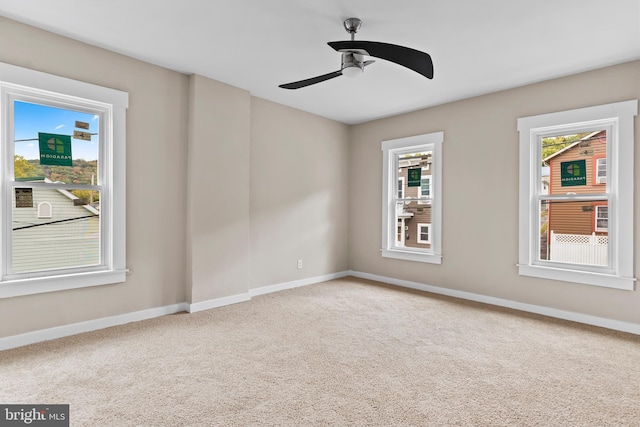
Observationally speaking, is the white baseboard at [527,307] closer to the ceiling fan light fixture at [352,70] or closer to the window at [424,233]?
the window at [424,233]

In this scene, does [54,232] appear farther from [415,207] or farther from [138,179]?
[415,207]

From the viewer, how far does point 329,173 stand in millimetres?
5742

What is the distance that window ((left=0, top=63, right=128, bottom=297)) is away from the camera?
2877mm

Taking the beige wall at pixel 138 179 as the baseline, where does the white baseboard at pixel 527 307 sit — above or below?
below

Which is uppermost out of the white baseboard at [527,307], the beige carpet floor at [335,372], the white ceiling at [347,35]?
the white ceiling at [347,35]

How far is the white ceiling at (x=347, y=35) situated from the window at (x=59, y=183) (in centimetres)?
55

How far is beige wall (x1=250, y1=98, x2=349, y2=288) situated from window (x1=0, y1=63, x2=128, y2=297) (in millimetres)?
1700

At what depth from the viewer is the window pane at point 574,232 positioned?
12.1ft

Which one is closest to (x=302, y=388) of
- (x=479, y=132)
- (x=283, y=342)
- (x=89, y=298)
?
(x=283, y=342)

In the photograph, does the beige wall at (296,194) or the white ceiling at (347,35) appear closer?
the white ceiling at (347,35)

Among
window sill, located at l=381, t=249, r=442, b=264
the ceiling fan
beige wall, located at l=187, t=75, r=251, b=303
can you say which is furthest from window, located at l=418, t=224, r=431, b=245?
the ceiling fan

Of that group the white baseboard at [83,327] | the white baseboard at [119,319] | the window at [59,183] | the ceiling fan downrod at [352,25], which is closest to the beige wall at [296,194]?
the white baseboard at [119,319]

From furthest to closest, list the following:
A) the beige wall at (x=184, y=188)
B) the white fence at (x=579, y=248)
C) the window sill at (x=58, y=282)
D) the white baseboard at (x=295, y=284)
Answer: the white baseboard at (x=295, y=284) → the white fence at (x=579, y=248) → the beige wall at (x=184, y=188) → the window sill at (x=58, y=282)

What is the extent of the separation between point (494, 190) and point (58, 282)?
15.5 feet
